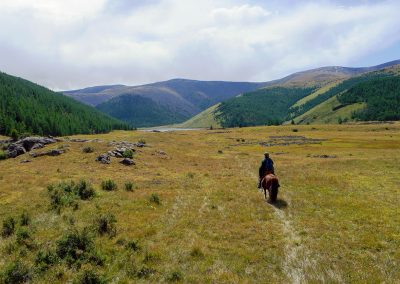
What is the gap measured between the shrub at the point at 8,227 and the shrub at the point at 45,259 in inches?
204

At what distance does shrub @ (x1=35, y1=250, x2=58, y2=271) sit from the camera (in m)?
15.6

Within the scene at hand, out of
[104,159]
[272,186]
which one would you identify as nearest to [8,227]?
[272,186]

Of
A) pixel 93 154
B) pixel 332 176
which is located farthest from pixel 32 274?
pixel 93 154

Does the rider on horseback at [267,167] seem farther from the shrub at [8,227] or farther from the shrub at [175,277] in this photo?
the shrub at [8,227]

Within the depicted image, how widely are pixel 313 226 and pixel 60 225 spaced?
1609cm

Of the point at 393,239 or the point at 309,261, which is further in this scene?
the point at 393,239

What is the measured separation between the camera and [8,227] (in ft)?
68.9

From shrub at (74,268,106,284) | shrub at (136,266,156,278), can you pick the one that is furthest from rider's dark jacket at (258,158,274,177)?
shrub at (74,268,106,284)

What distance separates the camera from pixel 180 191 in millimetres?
33156

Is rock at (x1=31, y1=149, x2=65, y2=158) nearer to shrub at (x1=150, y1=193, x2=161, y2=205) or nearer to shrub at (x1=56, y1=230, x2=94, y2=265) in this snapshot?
shrub at (x1=150, y1=193, x2=161, y2=205)

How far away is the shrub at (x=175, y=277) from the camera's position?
14234mm

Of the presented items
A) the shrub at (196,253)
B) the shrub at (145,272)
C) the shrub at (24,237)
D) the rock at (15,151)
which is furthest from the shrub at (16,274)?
the rock at (15,151)

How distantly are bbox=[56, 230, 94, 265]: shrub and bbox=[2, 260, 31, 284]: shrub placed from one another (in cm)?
188

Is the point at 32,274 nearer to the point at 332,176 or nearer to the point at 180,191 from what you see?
the point at 180,191
